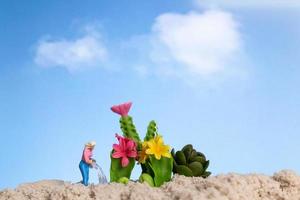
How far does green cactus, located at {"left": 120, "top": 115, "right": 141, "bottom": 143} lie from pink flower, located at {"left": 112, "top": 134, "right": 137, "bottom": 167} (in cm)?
13

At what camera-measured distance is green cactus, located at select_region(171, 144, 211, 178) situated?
535 cm

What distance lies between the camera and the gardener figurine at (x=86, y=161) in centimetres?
550

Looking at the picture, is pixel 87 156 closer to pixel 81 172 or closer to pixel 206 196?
pixel 81 172

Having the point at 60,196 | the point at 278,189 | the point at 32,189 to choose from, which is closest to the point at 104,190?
the point at 60,196

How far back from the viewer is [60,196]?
184 inches

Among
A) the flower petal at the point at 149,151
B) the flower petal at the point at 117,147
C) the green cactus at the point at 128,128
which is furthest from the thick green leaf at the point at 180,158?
the flower petal at the point at 117,147

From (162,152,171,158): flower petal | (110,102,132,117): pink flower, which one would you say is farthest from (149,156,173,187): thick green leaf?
(110,102,132,117): pink flower

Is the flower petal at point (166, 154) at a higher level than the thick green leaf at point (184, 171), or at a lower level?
higher

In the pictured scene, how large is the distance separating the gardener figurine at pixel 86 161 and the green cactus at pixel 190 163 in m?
0.69

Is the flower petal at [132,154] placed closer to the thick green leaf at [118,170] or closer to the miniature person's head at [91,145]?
the thick green leaf at [118,170]

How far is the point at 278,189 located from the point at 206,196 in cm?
73

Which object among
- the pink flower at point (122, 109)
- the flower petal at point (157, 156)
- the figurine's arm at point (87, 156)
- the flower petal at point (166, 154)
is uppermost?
the pink flower at point (122, 109)

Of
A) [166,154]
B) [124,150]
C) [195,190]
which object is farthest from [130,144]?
[195,190]

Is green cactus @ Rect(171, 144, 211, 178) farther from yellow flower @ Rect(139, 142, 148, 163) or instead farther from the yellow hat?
the yellow hat
